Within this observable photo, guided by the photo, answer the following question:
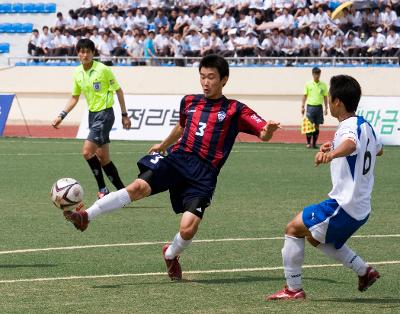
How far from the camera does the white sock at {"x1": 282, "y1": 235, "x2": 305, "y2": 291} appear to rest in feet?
26.3

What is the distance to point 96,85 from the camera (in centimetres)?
1579

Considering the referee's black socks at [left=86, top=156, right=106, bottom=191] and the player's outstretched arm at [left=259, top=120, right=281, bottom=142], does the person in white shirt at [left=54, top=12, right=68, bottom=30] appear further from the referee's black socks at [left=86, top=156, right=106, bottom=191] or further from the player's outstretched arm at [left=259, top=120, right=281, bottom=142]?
the player's outstretched arm at [left=259, top=120, right=281, bottom=142]

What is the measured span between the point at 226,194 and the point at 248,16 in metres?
20.0

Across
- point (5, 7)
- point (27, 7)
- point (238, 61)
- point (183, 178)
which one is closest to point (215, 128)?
point (183, 178)

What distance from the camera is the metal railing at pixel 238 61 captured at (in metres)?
34.7

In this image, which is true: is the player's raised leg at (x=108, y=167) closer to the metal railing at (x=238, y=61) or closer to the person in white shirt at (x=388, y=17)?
the metal railing at (x=238, y=61)

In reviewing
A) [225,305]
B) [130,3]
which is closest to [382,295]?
[225,305]

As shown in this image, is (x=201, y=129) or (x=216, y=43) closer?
(x=201, y=129)

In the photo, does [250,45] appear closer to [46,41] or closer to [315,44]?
[315,44]

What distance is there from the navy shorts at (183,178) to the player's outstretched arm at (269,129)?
0.57m

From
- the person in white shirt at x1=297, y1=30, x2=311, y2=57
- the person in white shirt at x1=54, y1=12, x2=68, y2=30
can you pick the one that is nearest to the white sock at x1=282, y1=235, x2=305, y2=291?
the person in white shirt at x1=297, y1=30, x2=311, y2=57

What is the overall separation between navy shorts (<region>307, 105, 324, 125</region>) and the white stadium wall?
6291 mm

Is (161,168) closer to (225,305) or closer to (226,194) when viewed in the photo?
(225,305)

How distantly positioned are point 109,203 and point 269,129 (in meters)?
1.48
